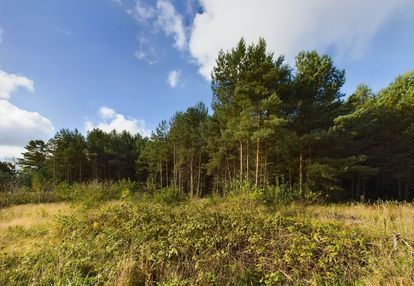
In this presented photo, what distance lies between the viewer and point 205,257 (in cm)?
387

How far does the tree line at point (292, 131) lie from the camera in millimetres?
13891

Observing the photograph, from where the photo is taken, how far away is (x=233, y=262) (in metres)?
3.82

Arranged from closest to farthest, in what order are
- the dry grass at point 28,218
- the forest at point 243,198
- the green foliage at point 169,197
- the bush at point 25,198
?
the forest at point 243,198, the dry grass at point 28,218, the green foliage at point 169,197, the bush at point 25,198

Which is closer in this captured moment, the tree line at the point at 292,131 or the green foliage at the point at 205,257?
the green foliage at the point at 205,257

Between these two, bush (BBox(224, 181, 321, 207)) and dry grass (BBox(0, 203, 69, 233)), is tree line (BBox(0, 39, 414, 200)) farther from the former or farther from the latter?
dry grass (BBox(0, 203, 69, 233))

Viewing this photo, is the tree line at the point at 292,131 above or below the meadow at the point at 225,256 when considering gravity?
above

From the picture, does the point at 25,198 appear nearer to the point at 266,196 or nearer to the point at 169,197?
the point at 169,197

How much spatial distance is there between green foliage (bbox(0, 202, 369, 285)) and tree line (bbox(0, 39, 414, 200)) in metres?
8.73

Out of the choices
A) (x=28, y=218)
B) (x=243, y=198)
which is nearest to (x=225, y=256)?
(x=243, y=198)

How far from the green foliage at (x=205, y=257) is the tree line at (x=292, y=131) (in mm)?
8727

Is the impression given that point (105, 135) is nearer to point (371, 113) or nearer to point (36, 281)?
point (371, 113)

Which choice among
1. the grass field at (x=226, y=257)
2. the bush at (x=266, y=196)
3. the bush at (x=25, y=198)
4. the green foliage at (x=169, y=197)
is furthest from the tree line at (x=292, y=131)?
the grass field at (x=226, y=257)

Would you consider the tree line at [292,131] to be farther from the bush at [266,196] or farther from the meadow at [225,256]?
the meadow at [225,256]

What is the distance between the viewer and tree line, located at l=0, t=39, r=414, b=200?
13891 millimetres
